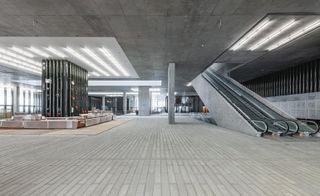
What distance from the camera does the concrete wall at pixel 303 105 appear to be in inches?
719

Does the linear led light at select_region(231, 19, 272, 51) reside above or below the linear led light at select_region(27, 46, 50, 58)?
below

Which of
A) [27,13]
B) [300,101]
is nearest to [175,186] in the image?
[27,13]

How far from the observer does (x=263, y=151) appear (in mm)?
7121

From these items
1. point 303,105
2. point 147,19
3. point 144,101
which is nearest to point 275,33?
point 147,19

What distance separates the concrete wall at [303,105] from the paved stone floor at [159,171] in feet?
43.0

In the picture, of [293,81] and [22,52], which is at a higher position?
[22,52]

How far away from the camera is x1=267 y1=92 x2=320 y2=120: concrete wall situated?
18266mm

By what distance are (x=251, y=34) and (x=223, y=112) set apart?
569cm

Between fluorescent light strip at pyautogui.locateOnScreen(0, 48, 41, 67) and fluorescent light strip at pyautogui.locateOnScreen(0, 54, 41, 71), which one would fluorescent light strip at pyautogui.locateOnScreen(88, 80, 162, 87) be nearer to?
fluorescent light strip at pyautogui.locateOnScreen(0, 54, 41, 71)

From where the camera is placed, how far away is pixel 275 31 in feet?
38.9

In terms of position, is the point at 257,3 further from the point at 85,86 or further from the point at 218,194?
the point at 85,86

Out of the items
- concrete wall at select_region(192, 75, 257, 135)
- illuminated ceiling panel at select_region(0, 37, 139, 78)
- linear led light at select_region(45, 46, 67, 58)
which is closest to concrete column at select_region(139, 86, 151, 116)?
illuminated ceiling panel at select_region(0, 37, 139, 78)

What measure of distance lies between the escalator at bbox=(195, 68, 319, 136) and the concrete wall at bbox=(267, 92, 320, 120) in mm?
5281

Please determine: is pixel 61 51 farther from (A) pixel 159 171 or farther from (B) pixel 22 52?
(A) pixel 159 171
